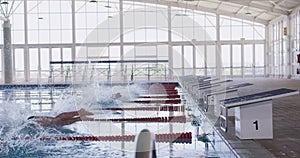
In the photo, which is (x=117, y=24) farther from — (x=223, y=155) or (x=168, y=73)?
(x=223, y=155)

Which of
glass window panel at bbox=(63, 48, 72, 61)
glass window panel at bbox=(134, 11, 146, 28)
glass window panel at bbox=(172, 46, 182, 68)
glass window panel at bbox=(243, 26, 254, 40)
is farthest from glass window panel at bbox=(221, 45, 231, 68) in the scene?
glass window panel at bbox=(63, 48, 72, 61)

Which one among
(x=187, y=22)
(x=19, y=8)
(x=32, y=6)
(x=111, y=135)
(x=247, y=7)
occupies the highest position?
(x=32, y=6)

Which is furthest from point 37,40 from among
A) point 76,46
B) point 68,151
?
point 68,151

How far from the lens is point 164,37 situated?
78.5 feet

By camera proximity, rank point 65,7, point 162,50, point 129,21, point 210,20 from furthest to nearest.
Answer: point 129,21, point 162,50, point 210,20, point 65,7

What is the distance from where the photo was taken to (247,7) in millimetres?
21531

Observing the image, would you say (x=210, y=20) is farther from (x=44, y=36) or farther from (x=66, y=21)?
(x=44, y=36)

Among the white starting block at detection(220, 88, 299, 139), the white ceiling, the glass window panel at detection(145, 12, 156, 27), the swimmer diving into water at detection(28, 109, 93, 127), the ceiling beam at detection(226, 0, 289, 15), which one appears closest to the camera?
the white starting block at detection(220, 88, 299, 139)

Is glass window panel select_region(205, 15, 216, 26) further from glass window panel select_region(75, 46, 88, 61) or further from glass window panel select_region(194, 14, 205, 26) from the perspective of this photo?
glass window panel select_region(75, 46, 88, 61)

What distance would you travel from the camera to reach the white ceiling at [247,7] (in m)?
20.0

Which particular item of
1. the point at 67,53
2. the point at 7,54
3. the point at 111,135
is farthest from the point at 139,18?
the point at 111,135

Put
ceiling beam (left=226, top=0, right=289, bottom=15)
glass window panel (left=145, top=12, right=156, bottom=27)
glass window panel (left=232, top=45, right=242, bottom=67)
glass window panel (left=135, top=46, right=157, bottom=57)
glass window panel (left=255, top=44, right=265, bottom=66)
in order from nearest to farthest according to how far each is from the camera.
Answer: 1. ceiling beam (left=226, top=0, right=289, bottom=15)
2. glass window panel (left=135, top=46, right=157, bottom=57)
3. glass window panel (left=145, top=12, right=156, bottom=27)
4. glass window panel (left=232, top=45, right=242, bottom=67)
5. glass window panel (left=255, top=44, right=265, bottom=66)

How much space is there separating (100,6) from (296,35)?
10.4 meters

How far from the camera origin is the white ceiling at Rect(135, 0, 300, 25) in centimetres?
2005
